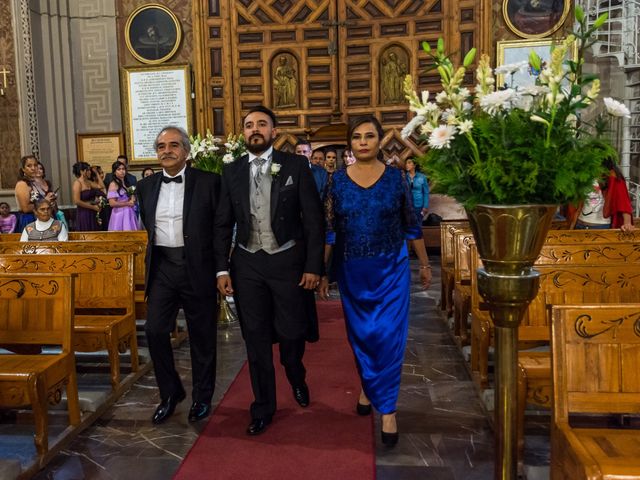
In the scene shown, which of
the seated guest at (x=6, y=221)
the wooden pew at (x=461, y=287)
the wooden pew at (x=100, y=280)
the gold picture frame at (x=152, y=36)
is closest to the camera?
the wooden pew at (x=100, y=280)

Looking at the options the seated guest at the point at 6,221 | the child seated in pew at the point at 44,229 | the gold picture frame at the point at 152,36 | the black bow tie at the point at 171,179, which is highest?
the gold picture frame at the point at 152,36

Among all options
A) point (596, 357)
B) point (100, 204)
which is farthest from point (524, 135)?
point (100, 204)

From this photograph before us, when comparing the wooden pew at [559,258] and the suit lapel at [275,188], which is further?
the wooden pew at [559,258]

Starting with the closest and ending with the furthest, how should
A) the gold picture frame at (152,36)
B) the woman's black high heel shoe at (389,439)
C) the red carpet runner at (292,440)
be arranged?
the red carpet runner at (292,440) < the woman's black high heel shoe at (389,439) < the gold picture frame at (152,36)

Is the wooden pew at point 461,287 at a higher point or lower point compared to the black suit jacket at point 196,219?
lower

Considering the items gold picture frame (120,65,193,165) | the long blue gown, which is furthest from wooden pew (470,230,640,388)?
gold picture frame (120,65,193,165)

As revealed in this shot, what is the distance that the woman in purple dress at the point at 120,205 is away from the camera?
21.6ft

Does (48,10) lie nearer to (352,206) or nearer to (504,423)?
(352,206)

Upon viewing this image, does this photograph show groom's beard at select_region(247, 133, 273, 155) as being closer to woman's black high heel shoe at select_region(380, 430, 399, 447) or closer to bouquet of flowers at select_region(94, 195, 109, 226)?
woman's black high heel shoe at select_region(380, 430, 399, 447)

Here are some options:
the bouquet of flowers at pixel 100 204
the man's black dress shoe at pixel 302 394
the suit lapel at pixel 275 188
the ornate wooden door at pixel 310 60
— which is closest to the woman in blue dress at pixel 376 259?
the suit lapel at pixel 275 188

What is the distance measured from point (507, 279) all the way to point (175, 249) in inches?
75.0

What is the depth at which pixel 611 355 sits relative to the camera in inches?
71.1

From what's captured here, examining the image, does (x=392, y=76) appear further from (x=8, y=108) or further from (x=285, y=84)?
(x=8, y=108)

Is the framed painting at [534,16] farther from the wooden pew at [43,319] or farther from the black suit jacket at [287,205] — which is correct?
the wooden pew at [43,319]
